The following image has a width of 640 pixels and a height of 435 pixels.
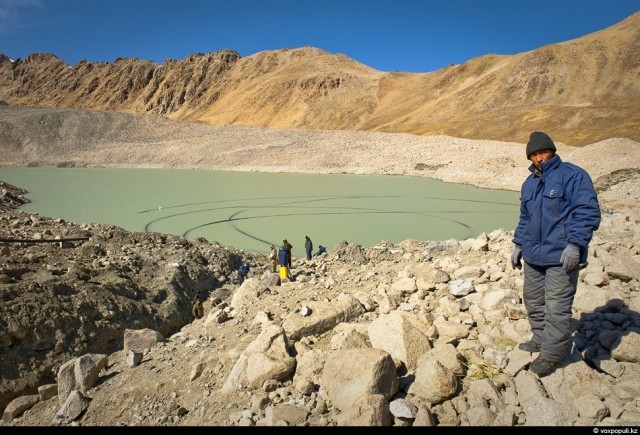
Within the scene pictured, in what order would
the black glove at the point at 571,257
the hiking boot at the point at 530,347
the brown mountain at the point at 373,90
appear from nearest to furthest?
1. the black glove at the point at 571,257
2. the hiking boot at the point at 530,347
3. the brown mountain at the point at 373,90

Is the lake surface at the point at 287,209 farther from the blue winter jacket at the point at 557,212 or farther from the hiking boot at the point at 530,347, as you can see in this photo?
the blue winter jacket at the point at 557,212

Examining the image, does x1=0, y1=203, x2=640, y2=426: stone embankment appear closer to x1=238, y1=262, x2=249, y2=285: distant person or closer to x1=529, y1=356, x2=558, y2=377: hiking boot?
x1=529, y1=356, x2=558, y2=377: hiking boot

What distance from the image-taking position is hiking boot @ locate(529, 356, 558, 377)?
134 inches

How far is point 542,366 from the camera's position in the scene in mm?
3416

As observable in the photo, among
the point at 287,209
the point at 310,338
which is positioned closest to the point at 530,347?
the point at 310,338

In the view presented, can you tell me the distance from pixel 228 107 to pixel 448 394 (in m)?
102

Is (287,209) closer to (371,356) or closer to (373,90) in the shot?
(371,356)

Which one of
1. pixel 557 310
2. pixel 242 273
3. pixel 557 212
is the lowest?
pixel 242 273

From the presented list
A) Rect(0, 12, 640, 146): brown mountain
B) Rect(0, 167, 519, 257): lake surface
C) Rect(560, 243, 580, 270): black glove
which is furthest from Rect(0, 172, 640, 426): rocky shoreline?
Rect(0, 12, 640, 146): brown mountain

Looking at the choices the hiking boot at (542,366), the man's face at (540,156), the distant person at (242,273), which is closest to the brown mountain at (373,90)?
the distant person at (242,273)

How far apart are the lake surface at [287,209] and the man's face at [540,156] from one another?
9429 millimetres

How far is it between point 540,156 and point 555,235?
64cm

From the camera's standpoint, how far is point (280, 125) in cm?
8431

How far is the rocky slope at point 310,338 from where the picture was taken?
3318mm
